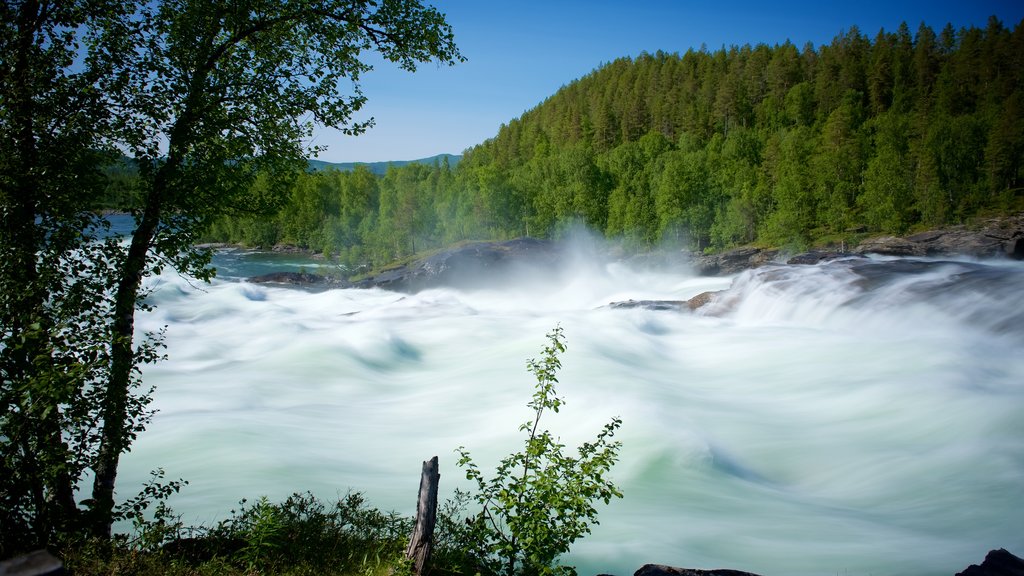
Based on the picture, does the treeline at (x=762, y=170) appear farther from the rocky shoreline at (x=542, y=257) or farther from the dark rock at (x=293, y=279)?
the dark rock at (x=293, y=279)

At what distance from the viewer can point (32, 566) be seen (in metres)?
2.53

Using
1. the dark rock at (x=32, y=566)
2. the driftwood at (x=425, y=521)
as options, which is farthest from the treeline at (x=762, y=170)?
the dark rock at (x=32, y=566)

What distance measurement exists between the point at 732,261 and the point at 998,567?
4636cm

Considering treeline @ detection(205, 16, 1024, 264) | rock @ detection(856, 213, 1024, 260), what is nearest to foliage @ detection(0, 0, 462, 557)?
treeline @ detection(205, 16, 1024, 264)

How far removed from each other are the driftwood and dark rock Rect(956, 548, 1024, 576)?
205 inches

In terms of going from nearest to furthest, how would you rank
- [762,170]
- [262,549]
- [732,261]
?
[262,549]
[732,261]
[762,170]

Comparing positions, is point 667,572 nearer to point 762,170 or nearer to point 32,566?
point 32,566

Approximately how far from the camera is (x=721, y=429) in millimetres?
12977

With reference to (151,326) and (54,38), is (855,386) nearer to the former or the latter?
(54,38)

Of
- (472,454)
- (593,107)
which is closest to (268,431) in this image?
(472,454)

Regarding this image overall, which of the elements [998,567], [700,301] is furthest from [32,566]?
[700,301]

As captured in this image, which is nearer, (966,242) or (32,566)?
(32,566)

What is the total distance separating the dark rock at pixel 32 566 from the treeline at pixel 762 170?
3308 centimetres

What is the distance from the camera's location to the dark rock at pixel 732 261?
160ft
